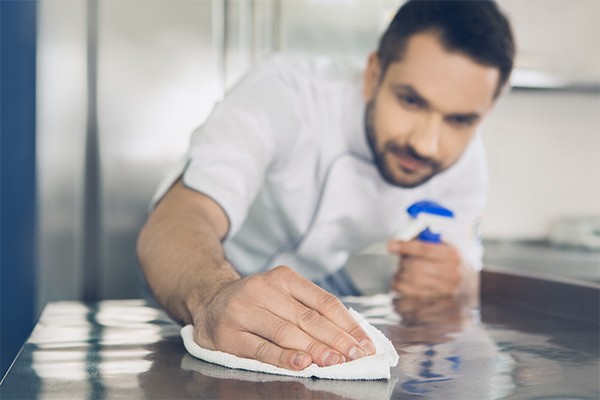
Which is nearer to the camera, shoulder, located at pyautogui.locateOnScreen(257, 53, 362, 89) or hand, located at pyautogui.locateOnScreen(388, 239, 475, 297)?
hand, located at pyautogui.locateOnScreen(388, 239, 475, 297)

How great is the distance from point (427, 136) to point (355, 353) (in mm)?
810

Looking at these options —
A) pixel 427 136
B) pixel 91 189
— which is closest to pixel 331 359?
pixel 427 136

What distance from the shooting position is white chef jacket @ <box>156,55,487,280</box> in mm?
1394

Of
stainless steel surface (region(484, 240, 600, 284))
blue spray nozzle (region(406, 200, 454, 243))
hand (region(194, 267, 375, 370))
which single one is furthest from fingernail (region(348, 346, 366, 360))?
stainless steel surface (region(484, 240, 600, 284))

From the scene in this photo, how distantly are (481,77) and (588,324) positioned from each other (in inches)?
20.3

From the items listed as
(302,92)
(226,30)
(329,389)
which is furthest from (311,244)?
(329,389)

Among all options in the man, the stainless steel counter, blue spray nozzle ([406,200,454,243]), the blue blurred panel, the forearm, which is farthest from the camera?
the blue blurred panel

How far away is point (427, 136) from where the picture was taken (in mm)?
1423

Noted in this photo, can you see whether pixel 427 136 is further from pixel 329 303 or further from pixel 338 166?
pixel 329 303

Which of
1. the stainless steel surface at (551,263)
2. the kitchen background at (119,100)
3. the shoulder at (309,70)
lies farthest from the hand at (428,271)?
the stainless steel surface at (551,263)

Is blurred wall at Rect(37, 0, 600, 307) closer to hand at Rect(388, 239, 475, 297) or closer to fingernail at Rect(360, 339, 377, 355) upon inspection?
hand at Rect(388, 239, 475, 297)

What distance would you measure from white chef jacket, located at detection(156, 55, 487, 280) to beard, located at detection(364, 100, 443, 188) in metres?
0.03

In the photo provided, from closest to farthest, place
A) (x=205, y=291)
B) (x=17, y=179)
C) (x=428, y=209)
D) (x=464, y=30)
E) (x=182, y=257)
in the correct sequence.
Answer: (x=205, y=291), (x=182, y=257), (x=428, y=209), (x=464, y=30), (x=17, y=179)

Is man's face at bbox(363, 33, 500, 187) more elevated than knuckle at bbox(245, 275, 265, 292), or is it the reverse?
man's face at bbox(363, 33, 500, 187)
